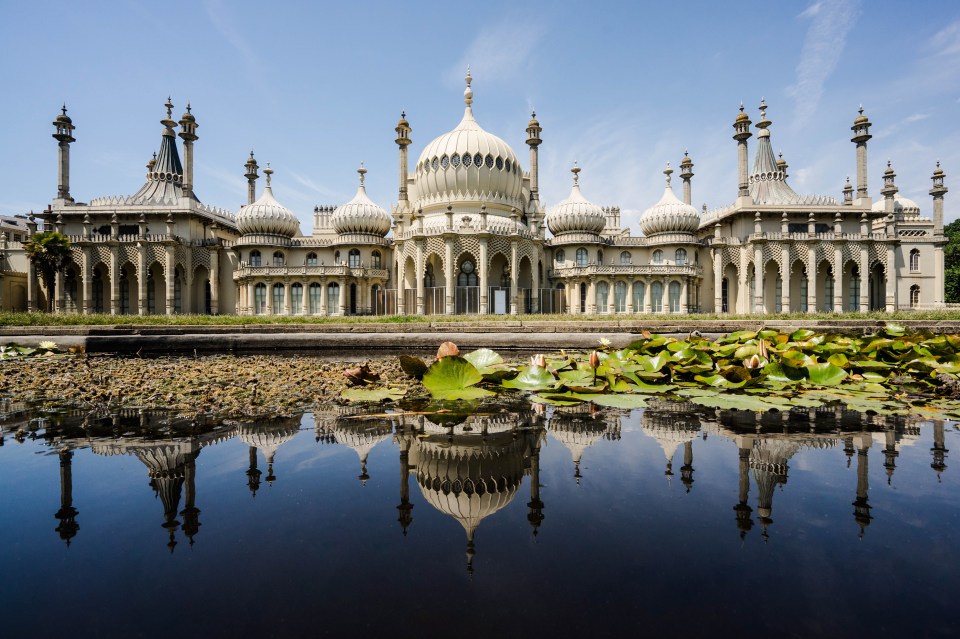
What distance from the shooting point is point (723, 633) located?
4.39 feet

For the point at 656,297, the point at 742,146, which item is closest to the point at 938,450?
the point at 656,297

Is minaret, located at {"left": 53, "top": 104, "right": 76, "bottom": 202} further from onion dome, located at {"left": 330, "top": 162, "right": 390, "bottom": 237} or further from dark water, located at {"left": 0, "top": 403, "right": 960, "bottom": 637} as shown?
dark water, located at {"left": 0, "top": 403, "right": 960, "bottom": 637}

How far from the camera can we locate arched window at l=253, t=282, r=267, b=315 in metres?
29.3

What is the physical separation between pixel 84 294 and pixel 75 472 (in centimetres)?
3577

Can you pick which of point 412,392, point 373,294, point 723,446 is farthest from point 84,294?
point 723,446

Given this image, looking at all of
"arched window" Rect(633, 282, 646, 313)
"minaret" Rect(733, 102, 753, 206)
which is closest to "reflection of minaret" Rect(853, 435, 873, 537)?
"arched window" Rect(633, 282, 646, 313)

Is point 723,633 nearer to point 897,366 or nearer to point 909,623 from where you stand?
point 909,623

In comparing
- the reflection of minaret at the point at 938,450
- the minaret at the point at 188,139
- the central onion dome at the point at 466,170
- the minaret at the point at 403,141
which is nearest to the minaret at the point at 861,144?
the central onion dome at the point at 466,170

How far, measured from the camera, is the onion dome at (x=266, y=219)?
3066 cm

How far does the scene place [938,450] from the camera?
303cm

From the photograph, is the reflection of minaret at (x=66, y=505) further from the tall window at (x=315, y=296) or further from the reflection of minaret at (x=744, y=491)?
the tall window at (x=315, y=296)

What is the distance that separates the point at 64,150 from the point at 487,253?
32.2 meters

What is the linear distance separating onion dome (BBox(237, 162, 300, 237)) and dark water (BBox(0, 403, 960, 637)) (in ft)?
99.3

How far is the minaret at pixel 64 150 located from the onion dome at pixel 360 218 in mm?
19225
